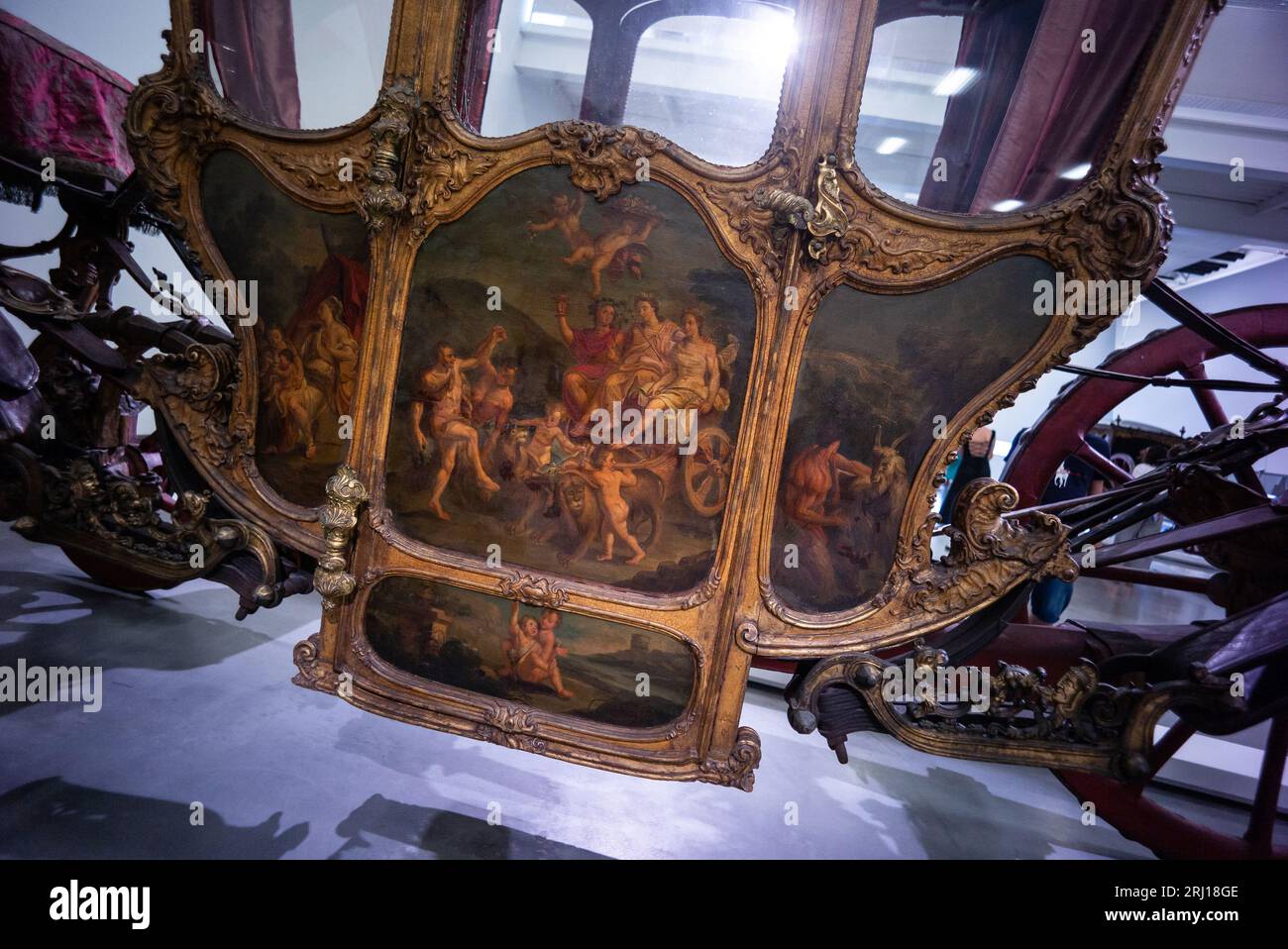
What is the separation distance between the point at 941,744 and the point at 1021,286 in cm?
128

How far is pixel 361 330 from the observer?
1878 mm

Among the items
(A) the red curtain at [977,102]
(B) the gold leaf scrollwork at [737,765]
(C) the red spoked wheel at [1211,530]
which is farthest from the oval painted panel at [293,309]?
(C) the red spoked wheel at [1211,530]

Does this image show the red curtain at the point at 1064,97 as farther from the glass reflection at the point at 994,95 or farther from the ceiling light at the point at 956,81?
the ceiling light at the point at 956,81

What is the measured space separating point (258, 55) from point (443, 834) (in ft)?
7.98

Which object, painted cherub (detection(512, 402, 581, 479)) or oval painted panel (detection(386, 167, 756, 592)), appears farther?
painted cherub (detection(512, 402, 581, 479))

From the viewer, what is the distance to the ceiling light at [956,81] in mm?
1902

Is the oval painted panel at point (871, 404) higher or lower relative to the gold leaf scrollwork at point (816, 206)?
lower

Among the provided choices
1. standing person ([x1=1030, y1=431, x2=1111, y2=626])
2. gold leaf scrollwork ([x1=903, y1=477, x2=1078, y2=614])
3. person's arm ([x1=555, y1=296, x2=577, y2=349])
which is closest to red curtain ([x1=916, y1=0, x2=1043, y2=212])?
gold leaf scrollwork ([x1=903, y1=477, x2=1078, y2=614])

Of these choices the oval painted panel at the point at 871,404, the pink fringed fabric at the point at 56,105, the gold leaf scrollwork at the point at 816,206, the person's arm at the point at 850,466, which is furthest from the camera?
the pink fringed fabric at the point at 56,105

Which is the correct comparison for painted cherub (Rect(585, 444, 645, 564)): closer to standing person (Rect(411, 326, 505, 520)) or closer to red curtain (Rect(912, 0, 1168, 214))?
standing person (Rect(411, 326, 505, 520))

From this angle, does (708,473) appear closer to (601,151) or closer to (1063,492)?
(601,151)

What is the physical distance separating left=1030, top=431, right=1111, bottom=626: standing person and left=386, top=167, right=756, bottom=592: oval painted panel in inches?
107

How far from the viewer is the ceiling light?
6.24ft

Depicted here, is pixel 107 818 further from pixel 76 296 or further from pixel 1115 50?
pixel 1115 50
